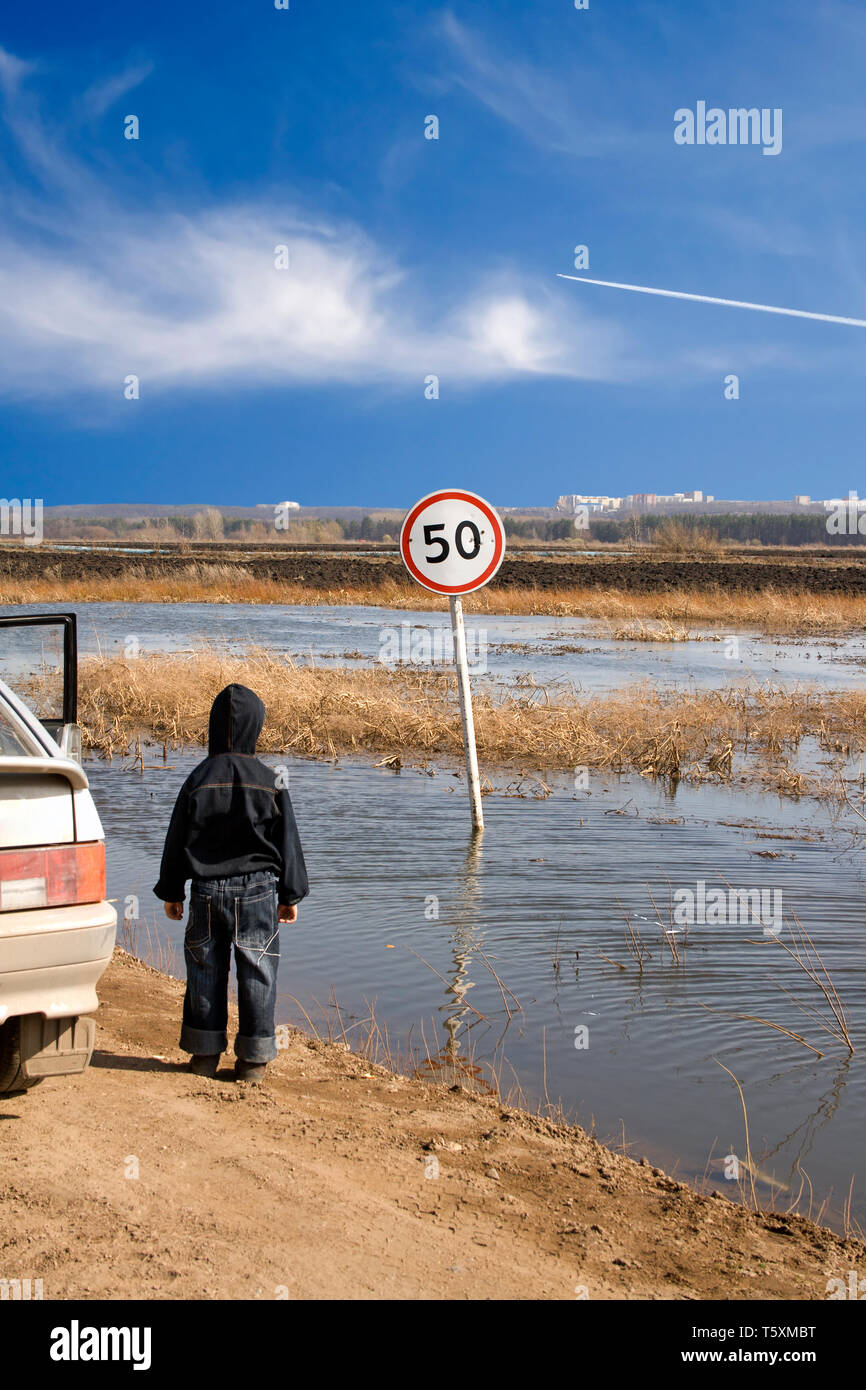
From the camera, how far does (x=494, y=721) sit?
14.4 m

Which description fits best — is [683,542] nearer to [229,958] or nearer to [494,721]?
[494,721]

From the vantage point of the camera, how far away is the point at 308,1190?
3.88 meters

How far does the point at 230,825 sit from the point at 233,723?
410mm

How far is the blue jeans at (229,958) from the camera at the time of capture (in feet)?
15.9

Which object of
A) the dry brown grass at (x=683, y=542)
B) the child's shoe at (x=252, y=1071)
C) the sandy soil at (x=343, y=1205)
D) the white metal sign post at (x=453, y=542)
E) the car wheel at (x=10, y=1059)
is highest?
the dry brown grass at (x=683, y=542)

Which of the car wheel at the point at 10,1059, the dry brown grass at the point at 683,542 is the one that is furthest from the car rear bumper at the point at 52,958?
the dry brown grass at the point at 683,542

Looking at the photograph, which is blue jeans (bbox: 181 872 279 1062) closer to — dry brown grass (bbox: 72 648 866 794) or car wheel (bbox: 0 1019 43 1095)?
car wheel (bbox: 0 1019 43 1095)

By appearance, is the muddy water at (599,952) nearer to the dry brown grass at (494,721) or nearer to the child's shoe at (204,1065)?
the child's shoe at (204,1065)

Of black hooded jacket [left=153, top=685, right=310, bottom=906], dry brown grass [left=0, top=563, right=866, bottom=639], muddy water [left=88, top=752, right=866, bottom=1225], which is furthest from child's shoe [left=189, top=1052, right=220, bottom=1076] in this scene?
dry brown grass [left=0, top=563, right=866, bottom=639]

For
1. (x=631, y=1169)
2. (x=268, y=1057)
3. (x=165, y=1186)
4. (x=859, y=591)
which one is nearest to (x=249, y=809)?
(x=268, y=1057)

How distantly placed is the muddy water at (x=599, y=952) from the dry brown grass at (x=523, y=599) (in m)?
26.8

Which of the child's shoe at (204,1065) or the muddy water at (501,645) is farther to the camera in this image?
the muddy water at (501,645)

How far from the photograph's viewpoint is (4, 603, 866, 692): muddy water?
2281 centimetres

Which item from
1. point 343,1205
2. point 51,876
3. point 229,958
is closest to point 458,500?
point 229,958
